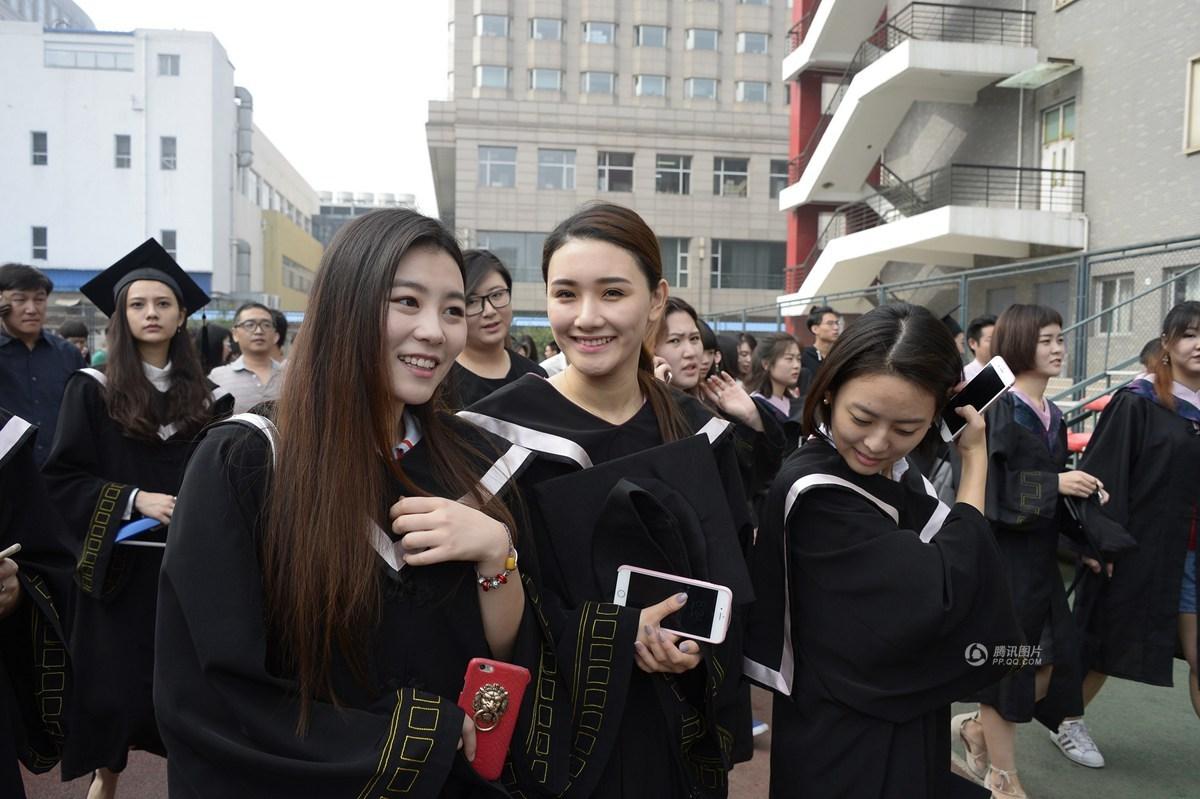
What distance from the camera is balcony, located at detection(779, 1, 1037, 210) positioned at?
1644cm

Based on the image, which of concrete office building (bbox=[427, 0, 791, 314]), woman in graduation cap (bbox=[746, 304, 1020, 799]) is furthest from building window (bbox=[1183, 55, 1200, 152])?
concrete office building (bbox=[427, 0, 791, 314])

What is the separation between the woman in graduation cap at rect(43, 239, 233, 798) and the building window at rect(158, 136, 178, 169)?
38289mm

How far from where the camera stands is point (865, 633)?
213 cm

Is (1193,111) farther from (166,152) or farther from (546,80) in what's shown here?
(166,152)

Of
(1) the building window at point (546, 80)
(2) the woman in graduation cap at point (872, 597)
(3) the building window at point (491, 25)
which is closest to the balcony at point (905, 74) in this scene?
(2) the woman in graduation cap at point (872, 597)

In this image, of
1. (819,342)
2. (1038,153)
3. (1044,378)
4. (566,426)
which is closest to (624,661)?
(566,426)

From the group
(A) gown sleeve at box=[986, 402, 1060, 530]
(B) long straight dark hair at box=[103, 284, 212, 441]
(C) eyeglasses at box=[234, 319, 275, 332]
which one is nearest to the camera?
(B) long straight dark hair at box=[103, 284, 212, 441]

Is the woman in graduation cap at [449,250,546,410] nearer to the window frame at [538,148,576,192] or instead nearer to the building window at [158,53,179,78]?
the window frame at [538,148,576,192]

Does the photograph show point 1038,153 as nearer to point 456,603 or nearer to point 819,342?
point 819,342

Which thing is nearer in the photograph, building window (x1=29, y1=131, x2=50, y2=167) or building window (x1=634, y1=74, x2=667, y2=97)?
building window (x1=29, y1=131, x2=50, y2=167)

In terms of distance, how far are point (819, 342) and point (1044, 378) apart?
4163mm

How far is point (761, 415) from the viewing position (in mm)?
3420

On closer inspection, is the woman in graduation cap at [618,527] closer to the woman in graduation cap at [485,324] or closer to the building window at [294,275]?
the woman in graduation cap at [485,324]

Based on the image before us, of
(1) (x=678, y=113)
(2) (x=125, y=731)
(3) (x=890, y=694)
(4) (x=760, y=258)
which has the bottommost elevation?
(2) (x=125, y=731)
